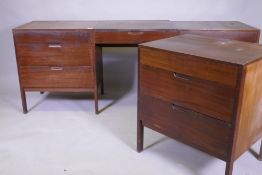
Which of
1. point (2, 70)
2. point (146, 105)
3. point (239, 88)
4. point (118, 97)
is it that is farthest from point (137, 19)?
point (239, 88)

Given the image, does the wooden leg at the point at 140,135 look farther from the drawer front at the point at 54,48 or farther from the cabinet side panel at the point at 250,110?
the drawer front at the point at 54,48

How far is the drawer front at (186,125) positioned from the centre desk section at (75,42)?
62cm

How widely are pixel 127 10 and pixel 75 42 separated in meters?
0.70

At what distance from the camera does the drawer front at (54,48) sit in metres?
1.96

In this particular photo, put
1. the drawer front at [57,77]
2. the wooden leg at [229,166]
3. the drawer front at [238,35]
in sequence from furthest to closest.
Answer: the drawer front at [57,77] < the drawer front at [238,35] < the wooden leg at [229,166]

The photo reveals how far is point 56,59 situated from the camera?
2033 mm

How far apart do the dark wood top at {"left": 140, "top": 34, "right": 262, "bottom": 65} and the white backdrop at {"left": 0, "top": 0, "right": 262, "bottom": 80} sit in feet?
3.01

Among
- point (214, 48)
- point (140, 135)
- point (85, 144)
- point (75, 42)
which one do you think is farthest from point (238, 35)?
point (85, 144)

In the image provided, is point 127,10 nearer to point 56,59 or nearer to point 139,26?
point 139,26

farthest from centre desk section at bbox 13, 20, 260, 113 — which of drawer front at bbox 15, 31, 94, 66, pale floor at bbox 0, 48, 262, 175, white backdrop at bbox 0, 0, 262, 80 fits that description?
white backdrop at bbox 0, 0, 262, 80

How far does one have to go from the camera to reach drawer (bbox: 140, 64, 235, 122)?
1.21 metres

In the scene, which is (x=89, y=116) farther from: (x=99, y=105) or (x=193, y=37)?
(x=193, y=37)

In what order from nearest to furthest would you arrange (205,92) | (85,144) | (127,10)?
(205,92)
(85,144)
(127,10)

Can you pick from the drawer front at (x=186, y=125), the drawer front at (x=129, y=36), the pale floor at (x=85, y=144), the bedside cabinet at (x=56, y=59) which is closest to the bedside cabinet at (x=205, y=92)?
the drawer front at (x=186, y=125)
